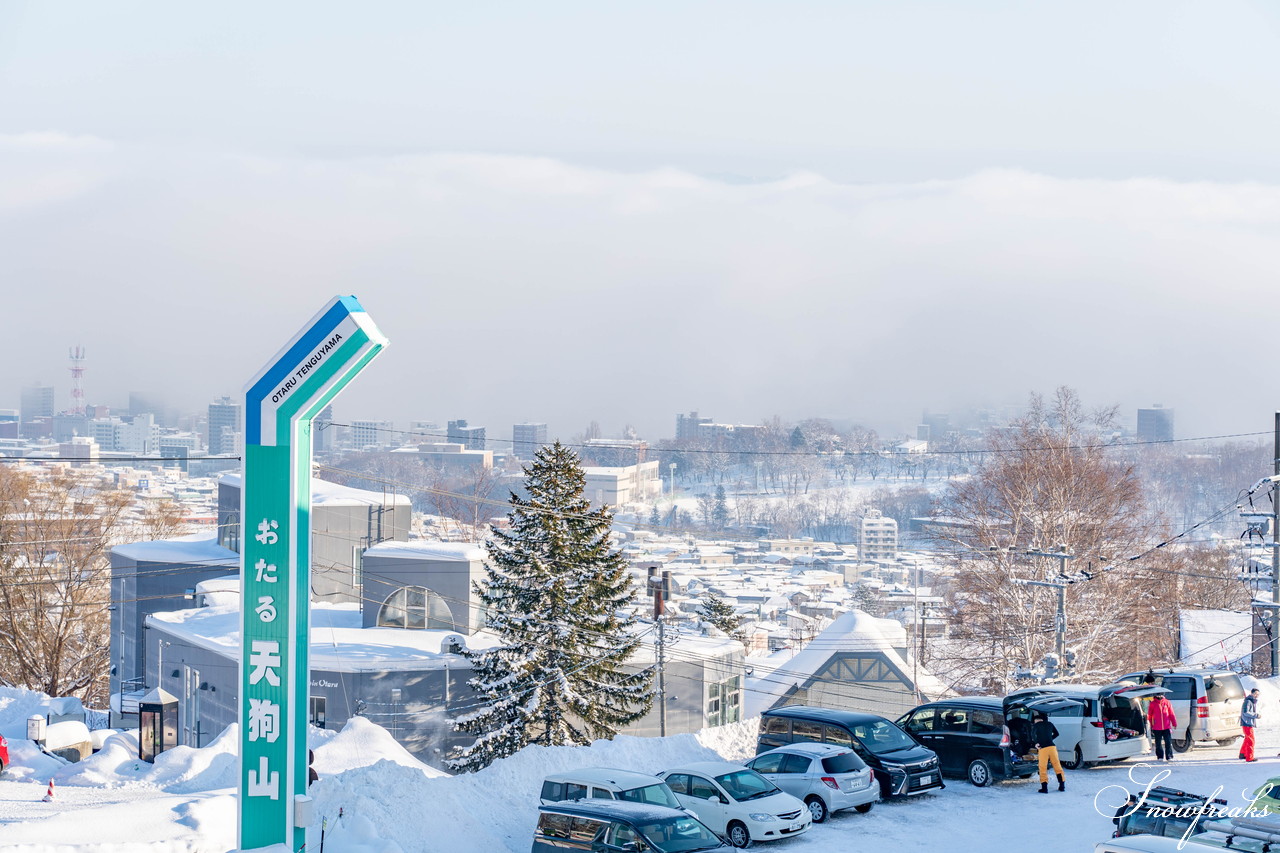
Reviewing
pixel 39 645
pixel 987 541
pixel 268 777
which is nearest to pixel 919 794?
pixel 268 777

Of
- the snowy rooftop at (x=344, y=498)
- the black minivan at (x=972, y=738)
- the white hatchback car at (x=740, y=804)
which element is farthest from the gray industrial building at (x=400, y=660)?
the white hatchback car at (x=740, y=804)

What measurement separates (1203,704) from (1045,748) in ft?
15.6

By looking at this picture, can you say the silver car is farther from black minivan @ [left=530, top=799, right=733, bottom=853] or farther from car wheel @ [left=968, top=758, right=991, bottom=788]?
black minivan @ [left=530, top=799, right=733, bottom=853]

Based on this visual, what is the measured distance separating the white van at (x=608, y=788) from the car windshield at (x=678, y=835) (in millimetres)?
718

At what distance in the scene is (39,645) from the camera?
53281 millimetres

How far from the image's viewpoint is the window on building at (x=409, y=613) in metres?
41.8

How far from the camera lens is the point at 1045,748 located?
18234 mm

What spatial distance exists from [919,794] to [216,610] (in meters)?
31.5

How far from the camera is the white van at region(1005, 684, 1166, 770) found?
19500 millimetres

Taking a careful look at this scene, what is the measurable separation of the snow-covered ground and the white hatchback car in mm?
291

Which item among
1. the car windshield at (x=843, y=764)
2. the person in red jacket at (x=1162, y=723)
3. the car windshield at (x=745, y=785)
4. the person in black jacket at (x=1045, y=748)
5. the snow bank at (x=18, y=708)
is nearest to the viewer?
the car windshield at (x=745, y=785)
